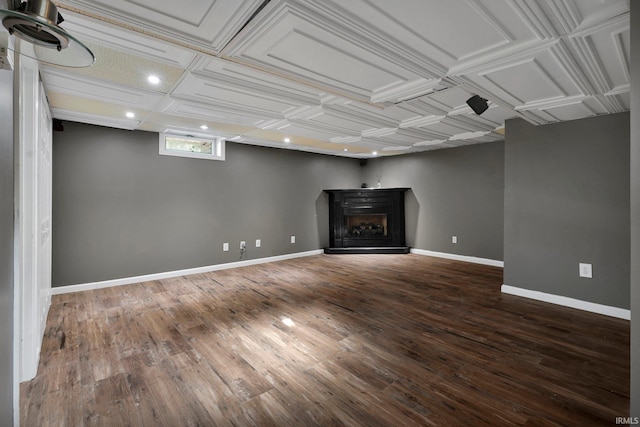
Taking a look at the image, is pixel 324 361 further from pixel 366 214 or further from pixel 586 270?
pixel 366 214

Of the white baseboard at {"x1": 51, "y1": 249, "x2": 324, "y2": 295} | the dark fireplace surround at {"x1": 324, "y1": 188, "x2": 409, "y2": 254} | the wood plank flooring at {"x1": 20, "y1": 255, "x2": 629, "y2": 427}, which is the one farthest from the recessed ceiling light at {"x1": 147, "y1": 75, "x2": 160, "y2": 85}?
the dark fireplace surround at {"x1": 324, "y1": 188, "x2": 409, "y2": 254}

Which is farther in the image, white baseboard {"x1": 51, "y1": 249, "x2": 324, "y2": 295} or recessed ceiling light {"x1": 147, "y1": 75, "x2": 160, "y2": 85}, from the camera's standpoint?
white baseboard {"x1": 51, "y1": 249, "x2": 324, "y2": 295}

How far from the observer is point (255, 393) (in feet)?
6.05

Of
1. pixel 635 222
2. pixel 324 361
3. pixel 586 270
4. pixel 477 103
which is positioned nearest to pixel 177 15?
pixel 635 222

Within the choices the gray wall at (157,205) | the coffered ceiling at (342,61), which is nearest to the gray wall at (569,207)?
the coffered ceiling at (342,61)

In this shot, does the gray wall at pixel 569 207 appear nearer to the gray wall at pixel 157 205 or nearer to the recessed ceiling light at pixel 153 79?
the gray wall at pixel 157 205

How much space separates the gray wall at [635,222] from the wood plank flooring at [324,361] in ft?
2.30

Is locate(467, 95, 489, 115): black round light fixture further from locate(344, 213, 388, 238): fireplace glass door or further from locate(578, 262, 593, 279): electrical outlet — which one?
locate(344, 213, 388, 238): fireplace glass door

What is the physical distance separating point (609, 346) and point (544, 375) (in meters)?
0.93

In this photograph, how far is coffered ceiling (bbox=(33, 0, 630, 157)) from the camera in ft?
5.05

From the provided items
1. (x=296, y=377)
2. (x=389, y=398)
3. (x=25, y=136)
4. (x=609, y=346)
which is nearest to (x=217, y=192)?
(x=25, y=136)

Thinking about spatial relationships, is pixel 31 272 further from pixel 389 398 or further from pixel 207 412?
pixel 389 398

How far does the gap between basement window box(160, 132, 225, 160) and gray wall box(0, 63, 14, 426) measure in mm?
3441

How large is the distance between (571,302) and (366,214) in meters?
4.03
